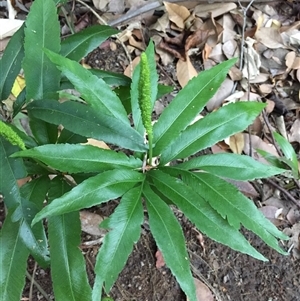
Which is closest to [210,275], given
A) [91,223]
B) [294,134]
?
[91,223]

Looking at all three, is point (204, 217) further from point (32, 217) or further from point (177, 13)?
point (177, 13)

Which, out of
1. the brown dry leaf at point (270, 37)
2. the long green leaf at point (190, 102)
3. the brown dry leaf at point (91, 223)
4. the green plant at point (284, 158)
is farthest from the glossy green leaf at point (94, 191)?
the brown dry leaf at point (270, 37)

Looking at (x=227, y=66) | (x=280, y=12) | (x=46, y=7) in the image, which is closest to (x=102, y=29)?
(x=46, y=7)

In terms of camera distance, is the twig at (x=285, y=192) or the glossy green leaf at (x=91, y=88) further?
the twig at (x=285, y=192)

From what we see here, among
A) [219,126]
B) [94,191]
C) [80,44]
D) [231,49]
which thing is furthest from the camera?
[231,49]

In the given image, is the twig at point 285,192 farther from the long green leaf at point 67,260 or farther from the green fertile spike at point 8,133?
the green fertile spike at point 8,133

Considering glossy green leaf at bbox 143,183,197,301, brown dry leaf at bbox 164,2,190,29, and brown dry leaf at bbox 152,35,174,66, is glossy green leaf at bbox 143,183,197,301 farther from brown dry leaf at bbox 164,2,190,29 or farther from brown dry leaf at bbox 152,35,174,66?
brown dry leaf at bbox 164,2,190,29
